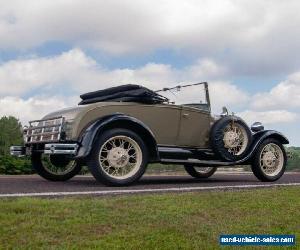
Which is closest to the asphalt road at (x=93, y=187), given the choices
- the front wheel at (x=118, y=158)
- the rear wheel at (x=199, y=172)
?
the front wheel at (x=118, y=158)

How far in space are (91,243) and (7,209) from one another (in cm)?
119

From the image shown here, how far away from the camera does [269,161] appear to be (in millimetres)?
9094

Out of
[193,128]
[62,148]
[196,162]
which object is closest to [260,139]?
Result: [193,128]

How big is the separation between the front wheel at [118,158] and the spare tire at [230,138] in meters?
1.57

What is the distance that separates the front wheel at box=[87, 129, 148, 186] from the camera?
691 cm

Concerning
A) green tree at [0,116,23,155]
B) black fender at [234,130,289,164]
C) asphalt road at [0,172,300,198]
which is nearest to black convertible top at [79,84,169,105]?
asphalt road at [0,172,300,198]

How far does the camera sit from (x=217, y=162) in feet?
27.8

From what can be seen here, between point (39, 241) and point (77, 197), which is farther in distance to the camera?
point (77, 197)

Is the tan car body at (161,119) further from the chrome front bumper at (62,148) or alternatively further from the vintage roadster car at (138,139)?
the chrome front bumper at (62,148)

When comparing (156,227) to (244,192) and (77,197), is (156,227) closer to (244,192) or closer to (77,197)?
(77,197)

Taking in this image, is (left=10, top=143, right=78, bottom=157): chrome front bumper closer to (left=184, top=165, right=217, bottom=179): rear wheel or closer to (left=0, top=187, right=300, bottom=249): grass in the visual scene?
(left=0, top=187, right=300, bottom=249): grass

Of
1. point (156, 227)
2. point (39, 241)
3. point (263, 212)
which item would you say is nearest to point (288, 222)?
point (263, 212)

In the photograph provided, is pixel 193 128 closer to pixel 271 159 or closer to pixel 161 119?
pixel 161 119

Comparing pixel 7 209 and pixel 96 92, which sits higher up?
pixel 96 92
